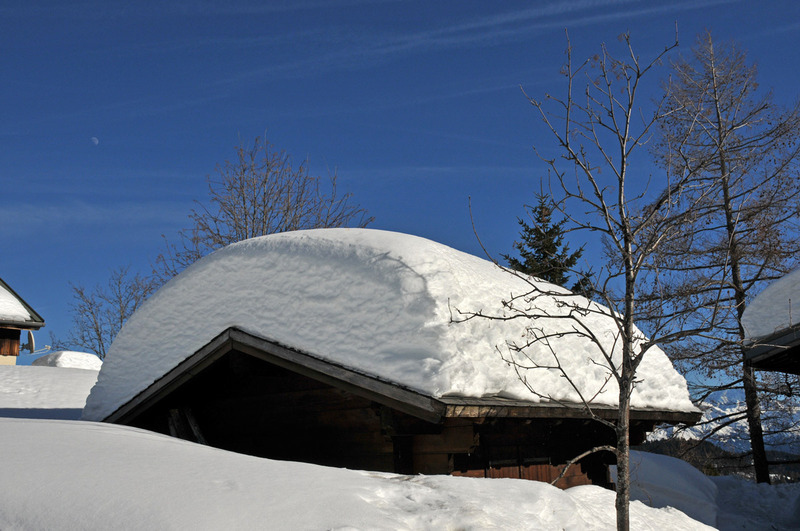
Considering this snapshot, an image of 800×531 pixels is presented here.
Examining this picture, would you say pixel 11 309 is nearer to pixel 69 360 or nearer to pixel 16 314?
pixel 16 314

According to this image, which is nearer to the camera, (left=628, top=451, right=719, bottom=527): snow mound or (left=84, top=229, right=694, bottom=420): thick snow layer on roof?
(left=84, top=229, right=694, bottom=420): thick snow layer on roof

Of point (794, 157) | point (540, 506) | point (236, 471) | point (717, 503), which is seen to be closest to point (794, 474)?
point (717, 503)

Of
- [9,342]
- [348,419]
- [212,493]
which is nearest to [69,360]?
[9,342]

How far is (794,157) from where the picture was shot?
15227 mm

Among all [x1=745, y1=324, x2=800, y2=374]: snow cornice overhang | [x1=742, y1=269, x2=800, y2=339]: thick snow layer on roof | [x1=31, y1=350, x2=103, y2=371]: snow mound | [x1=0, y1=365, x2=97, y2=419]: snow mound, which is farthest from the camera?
[x1=31, y1=350, x2=103, y2=371]: snow mound

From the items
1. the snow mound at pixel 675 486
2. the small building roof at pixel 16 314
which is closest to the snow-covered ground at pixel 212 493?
the snow mound at pixel 675 486

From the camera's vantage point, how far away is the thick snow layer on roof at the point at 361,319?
5.48m

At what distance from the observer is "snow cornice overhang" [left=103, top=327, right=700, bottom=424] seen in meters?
5.01

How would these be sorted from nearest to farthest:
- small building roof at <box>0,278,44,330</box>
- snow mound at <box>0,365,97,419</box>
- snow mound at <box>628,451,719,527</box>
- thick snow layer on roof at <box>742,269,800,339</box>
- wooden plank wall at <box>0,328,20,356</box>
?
thick snow layer on roof at <box>742,269,800,339</box> → snow mound at <box>628,451,719,527</box> → snow mound at <box>0,365,97,419</box> → small building roof at <box>0,278,44,330</box> → wooden plank wall at <box>0,328,20,356</box>

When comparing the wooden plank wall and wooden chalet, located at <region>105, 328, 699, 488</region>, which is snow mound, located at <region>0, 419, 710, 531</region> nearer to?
wooden chalet, located at <region>105, 328, 699, 488</region>

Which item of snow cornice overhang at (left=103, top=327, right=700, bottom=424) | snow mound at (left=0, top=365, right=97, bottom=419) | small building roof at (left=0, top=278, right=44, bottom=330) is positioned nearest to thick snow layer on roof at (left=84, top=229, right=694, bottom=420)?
snow cornice overhang at (left=103, top=327, right=700, bottom=424)

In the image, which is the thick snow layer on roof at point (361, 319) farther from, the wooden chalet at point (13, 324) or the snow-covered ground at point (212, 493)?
the wooden chalet at point (13, 324)

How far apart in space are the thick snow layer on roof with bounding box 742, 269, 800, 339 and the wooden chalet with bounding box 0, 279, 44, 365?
2167 centimetres

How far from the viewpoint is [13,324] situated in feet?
70.7
